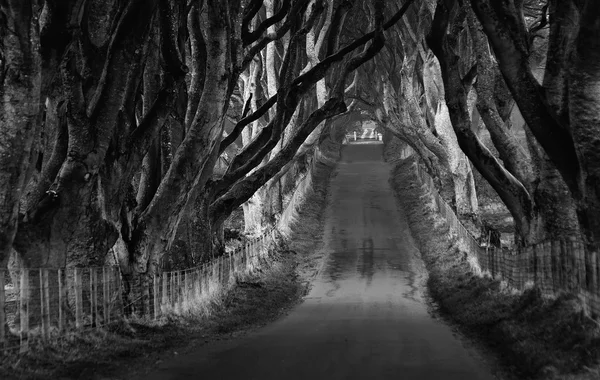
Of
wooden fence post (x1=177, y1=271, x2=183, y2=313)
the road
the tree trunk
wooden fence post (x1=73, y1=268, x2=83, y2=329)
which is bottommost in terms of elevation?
the road


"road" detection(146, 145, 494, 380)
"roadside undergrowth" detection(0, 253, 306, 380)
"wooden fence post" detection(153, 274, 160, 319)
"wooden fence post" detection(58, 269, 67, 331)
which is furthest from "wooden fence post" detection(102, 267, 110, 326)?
"wooden fence post" detection(153, 274, 160, 319)

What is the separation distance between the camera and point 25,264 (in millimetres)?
12508

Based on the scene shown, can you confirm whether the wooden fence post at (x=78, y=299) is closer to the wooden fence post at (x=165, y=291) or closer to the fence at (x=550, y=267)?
the wooden fence post at (x=165, y=291)

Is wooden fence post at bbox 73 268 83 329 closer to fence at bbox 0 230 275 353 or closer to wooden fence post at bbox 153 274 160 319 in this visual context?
fence at bbox 0 230 275 353

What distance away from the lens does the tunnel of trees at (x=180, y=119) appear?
34.8 ft

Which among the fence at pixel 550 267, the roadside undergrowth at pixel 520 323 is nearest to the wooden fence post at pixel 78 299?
the roadside undergrowth at pixel 520 323

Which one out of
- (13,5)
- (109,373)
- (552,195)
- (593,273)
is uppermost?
(13,5)

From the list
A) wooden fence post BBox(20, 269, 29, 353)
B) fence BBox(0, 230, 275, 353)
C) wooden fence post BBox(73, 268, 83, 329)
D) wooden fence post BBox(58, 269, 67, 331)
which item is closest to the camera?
wooden fence post BBox(20, 269, 29, 353)

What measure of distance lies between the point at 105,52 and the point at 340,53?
735cm

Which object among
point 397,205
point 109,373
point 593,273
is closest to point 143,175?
point 109,373

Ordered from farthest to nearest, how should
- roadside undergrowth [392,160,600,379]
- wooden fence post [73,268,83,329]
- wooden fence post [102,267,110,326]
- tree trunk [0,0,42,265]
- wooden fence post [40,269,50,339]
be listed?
wooden fence post [102,267,110,326]
wooden fence post [73,268,83,329]
wooden fence post [40,269,50,339]
roadside undergrowth [392,160,600,379]
tree trunk [0,0,42,265]

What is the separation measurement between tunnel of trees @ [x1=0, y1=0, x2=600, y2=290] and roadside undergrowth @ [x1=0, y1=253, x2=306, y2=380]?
1.31 metres

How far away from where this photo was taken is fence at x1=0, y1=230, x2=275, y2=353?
37.2 feet

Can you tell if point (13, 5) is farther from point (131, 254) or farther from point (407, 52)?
point (407, 52)
